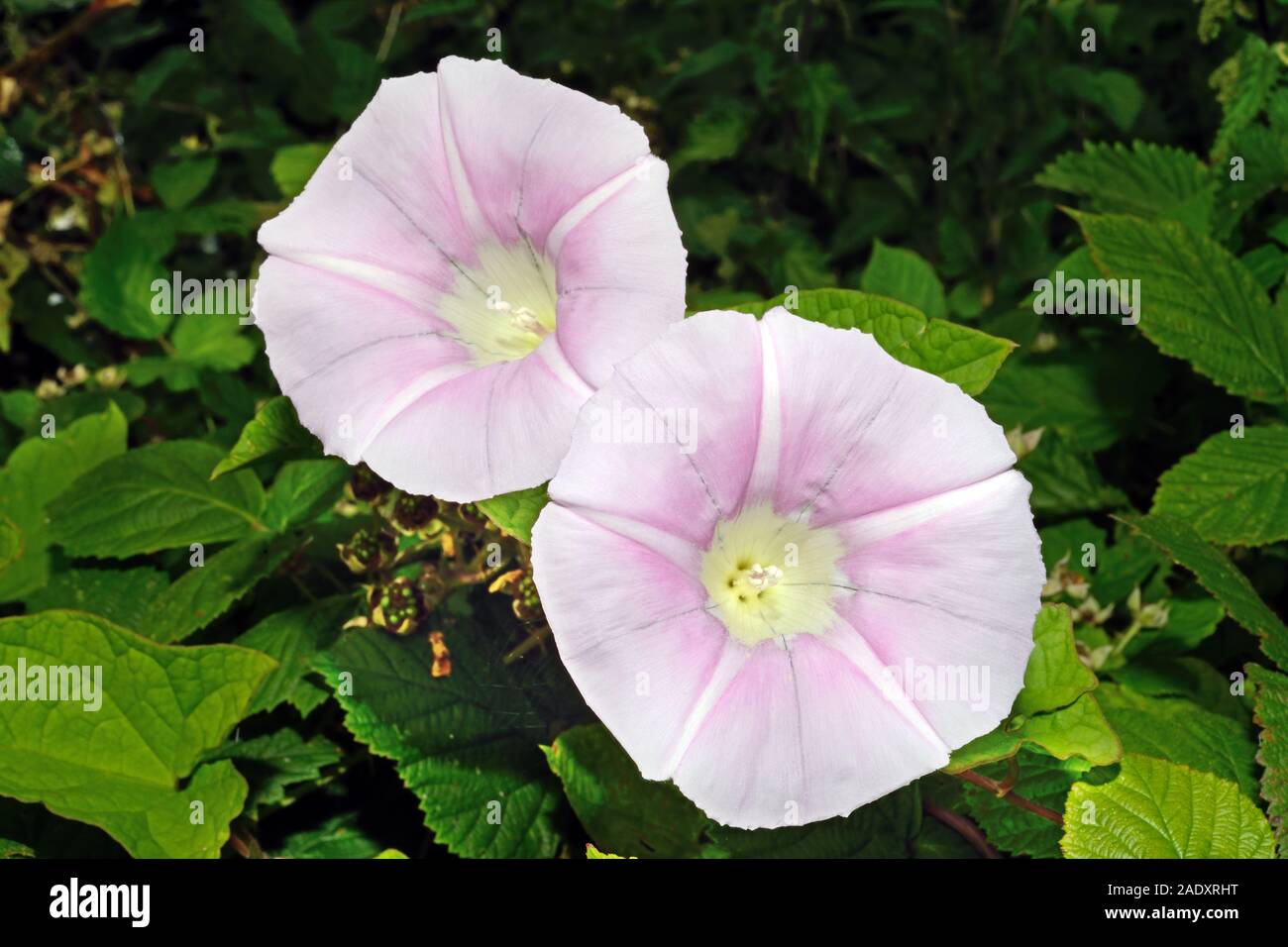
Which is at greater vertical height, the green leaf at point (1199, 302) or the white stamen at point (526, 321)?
the green leaf at point (1199, 302)

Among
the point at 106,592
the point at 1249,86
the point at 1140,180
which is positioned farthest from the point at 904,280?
the point at 106,592

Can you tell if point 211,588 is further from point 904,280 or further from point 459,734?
point 904,280

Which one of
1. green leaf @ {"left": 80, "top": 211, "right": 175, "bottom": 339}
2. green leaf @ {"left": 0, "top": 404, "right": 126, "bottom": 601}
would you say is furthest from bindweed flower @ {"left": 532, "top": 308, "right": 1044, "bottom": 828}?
green leaf @ {"left": 80, "top": 211, "right": 175, "bottom": 339}

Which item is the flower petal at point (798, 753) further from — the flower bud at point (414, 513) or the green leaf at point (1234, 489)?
the green leaf at point (1234, 489)

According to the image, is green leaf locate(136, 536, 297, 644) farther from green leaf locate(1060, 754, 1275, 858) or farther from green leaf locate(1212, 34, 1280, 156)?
green leaf locate(1212, 34, 1280, 156)

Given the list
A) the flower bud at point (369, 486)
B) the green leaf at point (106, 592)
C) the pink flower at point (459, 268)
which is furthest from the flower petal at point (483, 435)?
the green leaf at point (106, 592)

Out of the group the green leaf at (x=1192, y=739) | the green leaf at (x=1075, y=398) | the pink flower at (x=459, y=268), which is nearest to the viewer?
the pink flower at (x=459, y=268)
